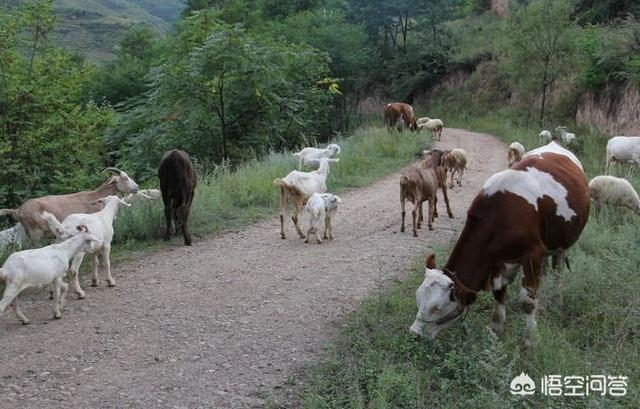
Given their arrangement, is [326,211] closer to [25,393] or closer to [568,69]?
[25,393]

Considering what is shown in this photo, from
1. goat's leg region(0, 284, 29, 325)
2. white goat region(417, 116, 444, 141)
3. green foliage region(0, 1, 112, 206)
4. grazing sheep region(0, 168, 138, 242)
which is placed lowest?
white goat region(417, 116, 444, 141)

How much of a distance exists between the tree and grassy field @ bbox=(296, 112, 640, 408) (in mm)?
17525

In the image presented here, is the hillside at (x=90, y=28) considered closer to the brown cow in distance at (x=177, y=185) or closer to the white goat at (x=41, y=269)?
the brown cow in distance at (x=177, y=185)

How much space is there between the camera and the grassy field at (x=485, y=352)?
469 cm

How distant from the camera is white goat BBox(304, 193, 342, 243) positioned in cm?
927

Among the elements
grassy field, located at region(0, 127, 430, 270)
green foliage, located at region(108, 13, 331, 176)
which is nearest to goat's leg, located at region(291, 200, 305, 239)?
grassy field, located at region(0, 127, 430, 270)

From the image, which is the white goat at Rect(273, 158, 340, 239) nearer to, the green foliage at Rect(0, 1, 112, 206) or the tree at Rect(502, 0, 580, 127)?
the green foliage at Rect(0, 1, 112, 206)

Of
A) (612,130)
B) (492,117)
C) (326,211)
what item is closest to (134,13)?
(492,117)

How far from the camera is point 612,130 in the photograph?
21031 millimetres

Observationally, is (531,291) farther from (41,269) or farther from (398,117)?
(398,117)

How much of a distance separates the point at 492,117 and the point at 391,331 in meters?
27.1

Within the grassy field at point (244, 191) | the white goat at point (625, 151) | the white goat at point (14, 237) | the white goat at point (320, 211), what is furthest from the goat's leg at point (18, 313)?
the white goat at point (625, 151)

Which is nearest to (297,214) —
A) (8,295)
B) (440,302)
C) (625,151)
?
(8,295)

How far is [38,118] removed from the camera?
12914 mm
